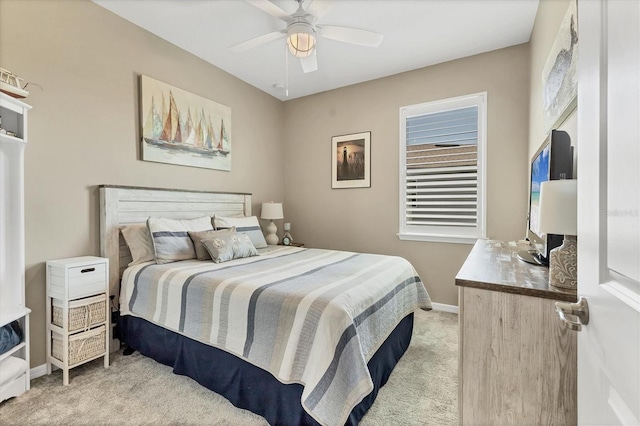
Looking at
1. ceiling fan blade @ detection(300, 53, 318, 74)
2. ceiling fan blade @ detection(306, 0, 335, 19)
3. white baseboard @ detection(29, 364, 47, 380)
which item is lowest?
white baseboard @ detection(29, 364, 47, 380)

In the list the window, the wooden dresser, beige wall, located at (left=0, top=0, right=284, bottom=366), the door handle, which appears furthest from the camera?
the window

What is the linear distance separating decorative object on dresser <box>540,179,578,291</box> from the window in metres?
2.32

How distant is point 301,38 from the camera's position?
7.55ft

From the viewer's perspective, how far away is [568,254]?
3.56 feet

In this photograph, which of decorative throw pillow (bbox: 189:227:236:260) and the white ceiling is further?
decorative throw pillow (bbox: 189:227:236:260)

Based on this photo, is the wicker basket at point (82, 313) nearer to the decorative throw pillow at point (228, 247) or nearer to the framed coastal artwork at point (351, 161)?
the decorative throw pillow at point (228, 247)

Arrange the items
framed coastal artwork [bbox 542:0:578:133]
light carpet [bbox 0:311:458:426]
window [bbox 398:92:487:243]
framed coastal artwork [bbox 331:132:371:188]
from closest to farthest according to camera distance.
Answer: framed coastal artwork [bbox 542:0:578:133]
light carpet [bbox 0:311:458:426]
window [bbox 398:92:487:243]
framed coastal artwork [bbox 331:132:371:188]

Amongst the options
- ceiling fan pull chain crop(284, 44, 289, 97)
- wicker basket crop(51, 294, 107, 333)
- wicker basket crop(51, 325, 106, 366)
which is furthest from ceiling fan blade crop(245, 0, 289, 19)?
wicker basket crop(51, 325, 106, 366)

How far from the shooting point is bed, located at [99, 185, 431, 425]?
148 centimetres

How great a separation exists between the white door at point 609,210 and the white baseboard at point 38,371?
121 inches

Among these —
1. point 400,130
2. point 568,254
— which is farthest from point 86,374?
point 400,130

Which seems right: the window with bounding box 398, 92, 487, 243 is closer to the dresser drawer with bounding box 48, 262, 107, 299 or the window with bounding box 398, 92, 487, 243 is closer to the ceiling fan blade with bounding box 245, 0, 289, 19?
the ceiling fan blade with bounding box 245, 0, 289, 19

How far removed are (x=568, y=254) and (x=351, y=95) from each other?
137 inches

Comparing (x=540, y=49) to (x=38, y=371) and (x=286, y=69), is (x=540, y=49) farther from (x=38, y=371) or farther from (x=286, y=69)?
(x=38, y=371)
